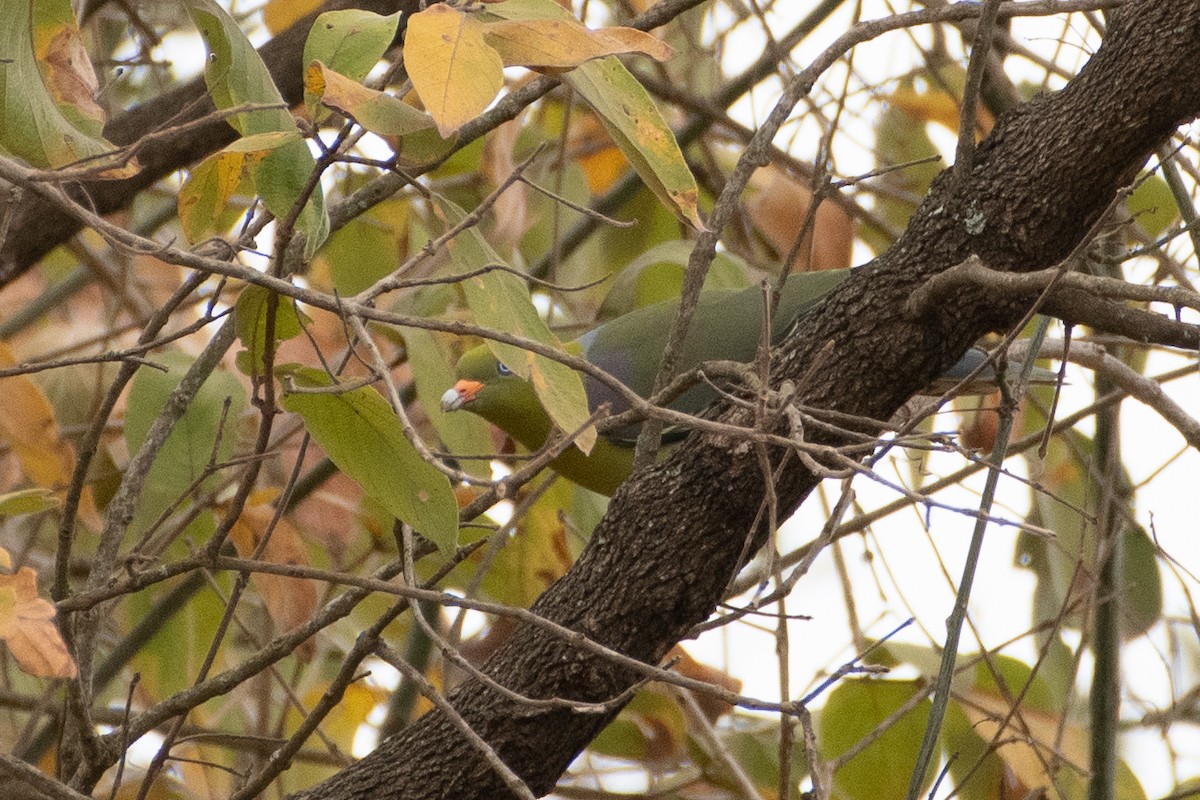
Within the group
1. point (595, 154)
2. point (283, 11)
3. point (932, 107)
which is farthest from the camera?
point (595, 154)

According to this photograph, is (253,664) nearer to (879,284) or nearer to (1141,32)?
(879,284)

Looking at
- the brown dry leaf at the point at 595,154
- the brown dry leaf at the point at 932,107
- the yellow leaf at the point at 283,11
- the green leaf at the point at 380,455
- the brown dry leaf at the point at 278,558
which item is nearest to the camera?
the green leaf at the point at 380,455

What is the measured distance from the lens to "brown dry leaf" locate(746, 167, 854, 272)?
2607mm

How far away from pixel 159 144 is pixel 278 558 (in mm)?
646

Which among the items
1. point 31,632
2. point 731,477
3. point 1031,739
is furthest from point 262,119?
point 1031,739

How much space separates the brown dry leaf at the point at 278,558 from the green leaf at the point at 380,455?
1.71 ft

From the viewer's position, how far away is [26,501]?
143cm

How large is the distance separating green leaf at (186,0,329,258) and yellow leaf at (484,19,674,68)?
28cm

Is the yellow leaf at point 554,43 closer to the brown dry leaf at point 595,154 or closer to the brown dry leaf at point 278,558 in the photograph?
the brown dry leaf at point 278,558

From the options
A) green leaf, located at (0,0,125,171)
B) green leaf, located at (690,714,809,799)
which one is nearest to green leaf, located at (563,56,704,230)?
green leaf, located at (0,0,125,171)

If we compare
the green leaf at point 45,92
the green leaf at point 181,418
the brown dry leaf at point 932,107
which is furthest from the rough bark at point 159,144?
the brown dry leaf at point 932,107

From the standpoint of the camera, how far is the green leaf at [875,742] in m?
2.16

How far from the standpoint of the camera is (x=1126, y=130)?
1.33 meters

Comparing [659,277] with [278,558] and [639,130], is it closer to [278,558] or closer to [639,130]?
[278,558]
